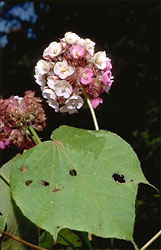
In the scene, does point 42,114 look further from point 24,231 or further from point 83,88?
point 24,231

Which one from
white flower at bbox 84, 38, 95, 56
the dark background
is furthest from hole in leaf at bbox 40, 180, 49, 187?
the dark background

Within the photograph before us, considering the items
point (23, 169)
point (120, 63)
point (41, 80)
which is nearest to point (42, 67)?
point (41, 80)

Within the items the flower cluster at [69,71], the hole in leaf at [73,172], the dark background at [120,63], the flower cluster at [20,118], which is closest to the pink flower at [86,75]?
the flower cluster at [69,71]

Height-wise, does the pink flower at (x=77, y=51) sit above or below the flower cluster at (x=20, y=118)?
above

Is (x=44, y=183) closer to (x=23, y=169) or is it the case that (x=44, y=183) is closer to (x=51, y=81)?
(x=23, y=169)

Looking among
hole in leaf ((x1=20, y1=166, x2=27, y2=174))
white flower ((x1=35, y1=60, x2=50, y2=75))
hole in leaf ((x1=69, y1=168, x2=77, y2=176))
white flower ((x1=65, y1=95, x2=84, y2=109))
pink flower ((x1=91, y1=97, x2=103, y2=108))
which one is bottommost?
Result: hole in leaf ((x1=69, y1=168, x2=77, y2=176))

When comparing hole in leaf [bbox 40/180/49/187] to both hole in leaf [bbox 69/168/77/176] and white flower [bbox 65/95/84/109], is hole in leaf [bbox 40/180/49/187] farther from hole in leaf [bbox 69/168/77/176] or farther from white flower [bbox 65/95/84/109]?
white flower [bbox 65/95/84/109]

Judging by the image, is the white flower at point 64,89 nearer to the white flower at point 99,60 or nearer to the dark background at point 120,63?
the white flower at point 99,60
